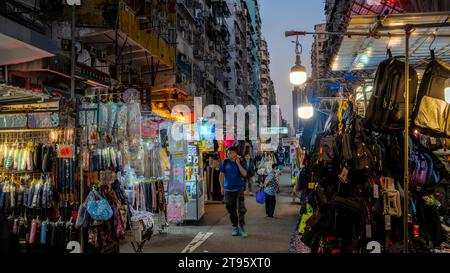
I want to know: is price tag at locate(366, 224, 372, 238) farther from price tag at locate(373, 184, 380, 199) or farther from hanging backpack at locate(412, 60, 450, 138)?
hanging backpack at locate(412, 60, 450, 138)

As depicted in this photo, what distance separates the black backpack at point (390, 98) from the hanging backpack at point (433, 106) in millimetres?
156

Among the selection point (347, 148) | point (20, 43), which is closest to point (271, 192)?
point (347, 148)

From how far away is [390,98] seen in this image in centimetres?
448

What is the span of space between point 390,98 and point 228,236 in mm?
6387

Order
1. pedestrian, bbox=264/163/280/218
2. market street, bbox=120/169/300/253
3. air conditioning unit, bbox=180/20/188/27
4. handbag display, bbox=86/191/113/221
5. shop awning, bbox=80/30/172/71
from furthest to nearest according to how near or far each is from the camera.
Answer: air conditioning unit, bbox=180/20/188/27 < shop awning, bbox=80/30/172/71 < pedestrian, bbox=264/163/280/218 < market street, bbox=120/169/300/253 < handbag display, bbox=86/191/113/221

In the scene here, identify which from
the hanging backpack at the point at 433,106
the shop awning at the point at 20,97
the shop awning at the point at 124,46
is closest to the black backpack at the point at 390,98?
the hanging backpack at the point at 433,106

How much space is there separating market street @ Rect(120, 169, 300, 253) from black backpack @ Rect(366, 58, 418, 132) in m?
4.48

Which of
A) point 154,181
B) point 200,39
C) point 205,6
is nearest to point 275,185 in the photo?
point 154,181

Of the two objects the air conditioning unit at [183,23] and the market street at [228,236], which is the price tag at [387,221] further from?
the air conditioning unit at [183,23]

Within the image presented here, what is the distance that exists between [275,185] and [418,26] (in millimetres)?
8839

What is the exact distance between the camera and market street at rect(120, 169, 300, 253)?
Answer: 8.54 meters

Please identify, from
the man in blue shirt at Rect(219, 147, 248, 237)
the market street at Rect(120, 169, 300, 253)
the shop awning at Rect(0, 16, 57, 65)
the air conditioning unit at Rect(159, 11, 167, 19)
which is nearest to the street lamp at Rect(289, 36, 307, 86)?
the man in blue shirt at Rect(219, 147, 248, 237)

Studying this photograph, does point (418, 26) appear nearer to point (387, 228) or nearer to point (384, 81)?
point (384, 81)
